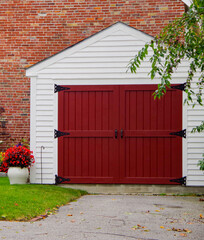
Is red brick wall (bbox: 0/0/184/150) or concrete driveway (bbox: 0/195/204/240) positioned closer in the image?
concrete driveway (bbox: 0/195/204/240)

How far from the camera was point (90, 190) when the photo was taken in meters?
10.6

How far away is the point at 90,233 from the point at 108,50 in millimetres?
5308

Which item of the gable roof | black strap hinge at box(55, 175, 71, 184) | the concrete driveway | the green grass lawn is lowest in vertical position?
the concrete driveway

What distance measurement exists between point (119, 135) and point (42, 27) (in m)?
4.69

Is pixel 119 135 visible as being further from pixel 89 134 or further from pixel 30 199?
pixel 30 199

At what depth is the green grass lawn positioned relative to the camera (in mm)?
7414

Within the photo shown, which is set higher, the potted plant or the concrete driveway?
the potted plant

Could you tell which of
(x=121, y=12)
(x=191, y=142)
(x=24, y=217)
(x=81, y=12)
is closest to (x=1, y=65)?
(x=81, y=12)

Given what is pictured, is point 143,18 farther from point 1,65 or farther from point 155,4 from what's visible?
A: point 1,65

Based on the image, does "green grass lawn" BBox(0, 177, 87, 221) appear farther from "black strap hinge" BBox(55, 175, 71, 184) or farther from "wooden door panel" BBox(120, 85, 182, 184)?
"wooden door panel" BBox(120, 85, 182, 184)

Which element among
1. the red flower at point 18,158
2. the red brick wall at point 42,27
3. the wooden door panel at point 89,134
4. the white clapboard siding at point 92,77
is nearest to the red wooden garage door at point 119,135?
the wooden door panel at point 89,134

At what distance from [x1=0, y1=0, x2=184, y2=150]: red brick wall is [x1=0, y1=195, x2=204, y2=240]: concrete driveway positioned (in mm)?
4898

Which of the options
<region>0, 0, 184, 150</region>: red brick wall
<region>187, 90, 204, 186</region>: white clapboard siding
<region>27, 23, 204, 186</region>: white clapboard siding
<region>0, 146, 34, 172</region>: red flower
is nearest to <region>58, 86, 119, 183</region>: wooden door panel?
<region>27, 23, 204, 186</region>: white clapboard siding

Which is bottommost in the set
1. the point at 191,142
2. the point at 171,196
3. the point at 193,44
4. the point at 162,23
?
the point at 171,196
